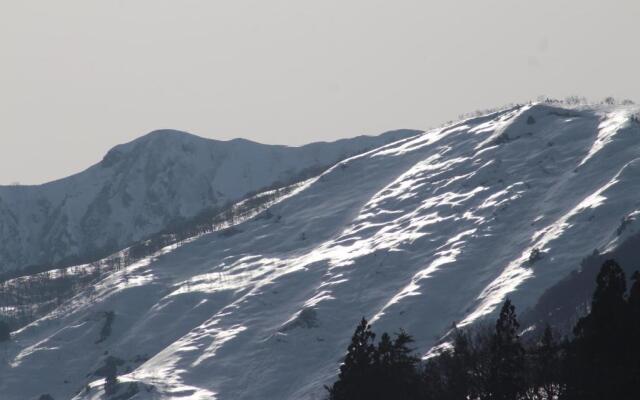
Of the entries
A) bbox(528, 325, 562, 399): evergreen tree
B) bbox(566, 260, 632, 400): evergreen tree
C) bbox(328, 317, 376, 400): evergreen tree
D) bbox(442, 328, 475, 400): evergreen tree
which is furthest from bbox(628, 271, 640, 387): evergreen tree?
bbox(442, 328, 475, 400): evergreen tree

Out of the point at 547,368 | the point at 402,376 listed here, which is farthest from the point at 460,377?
the point at 402,376

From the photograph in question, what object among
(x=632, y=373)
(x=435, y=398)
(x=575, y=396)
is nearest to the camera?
(x=632, y=373)

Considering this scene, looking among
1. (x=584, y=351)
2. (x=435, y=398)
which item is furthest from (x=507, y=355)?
(x=435, y=398)

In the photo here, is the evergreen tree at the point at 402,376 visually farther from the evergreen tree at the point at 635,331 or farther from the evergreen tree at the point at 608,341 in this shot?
the evergreen tree at the point at 635,331

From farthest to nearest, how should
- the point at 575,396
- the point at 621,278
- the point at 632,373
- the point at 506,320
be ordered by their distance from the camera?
the point at 506,320 → the point at 575,396 → the point at 621,278 → the point at 632,373

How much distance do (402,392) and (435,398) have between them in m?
11.8

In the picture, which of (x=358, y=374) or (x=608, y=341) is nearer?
(x=608, y=341)

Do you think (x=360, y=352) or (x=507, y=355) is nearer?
(x=507, y=355)

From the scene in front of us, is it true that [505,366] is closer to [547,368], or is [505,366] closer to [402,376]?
[402,376]

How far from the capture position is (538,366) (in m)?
112

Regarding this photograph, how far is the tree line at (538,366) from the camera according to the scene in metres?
74.6

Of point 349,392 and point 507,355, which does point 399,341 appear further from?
point 507,355

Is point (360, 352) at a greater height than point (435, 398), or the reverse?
point (360, 352)

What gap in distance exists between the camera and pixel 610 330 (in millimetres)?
75188
